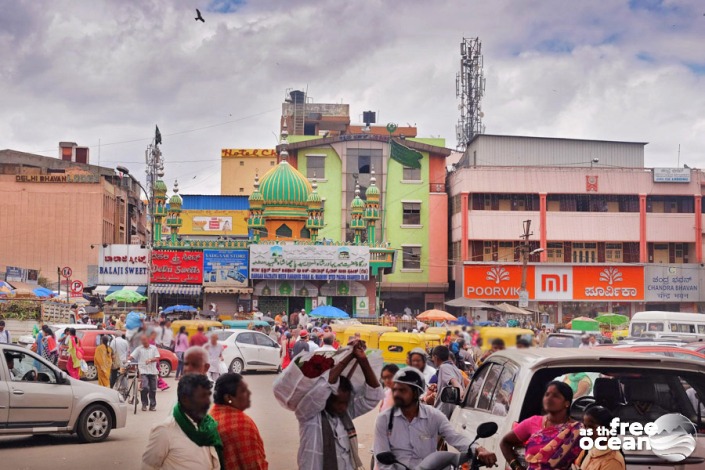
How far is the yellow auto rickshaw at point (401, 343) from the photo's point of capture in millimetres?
22766

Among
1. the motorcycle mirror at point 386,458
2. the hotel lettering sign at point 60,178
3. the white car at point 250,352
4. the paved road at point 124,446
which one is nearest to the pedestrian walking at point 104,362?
the paved road at point 124,446

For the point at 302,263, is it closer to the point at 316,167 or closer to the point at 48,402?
the point at 316,167

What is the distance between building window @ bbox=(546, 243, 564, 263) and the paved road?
41250 millimetres

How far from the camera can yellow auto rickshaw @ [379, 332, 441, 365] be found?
22.8m

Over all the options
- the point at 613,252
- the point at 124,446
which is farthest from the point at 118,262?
the point at 124,446

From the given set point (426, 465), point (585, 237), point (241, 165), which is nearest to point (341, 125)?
A: point (241, 165)

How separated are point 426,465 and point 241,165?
6886 centimetres

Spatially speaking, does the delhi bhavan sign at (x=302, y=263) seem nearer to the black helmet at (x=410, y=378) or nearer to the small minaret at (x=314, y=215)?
the small minaret at (x=314, y=215)

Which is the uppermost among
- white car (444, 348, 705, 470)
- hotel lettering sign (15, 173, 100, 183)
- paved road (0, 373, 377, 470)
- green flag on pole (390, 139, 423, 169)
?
green flag on pole (390, 139, 423, 169)

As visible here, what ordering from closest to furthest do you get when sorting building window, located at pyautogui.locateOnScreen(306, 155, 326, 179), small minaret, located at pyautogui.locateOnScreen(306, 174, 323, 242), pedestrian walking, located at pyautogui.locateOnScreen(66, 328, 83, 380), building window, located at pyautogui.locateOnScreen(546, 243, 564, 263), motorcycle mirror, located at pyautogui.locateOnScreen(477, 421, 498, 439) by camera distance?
1. motorcycle mirror, located at pyautogui.locateOnScreen(477, 421, 498, 439)
2. pedestrian walking, located at pyautogui.locateOnScreen(66, 328, 83, 380)
3. small minaret, located at pyautogui.locateOnScreen(306, 174, 323, 242)
4. building window, located at pyautogui.locateOnScreen(546, 243, 564, 263)
5. building window, located at pyautogui.locateOnScreen(306, 155, 326, 179)

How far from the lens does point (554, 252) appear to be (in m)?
56.2

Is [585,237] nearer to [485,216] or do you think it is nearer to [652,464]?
[485,216]

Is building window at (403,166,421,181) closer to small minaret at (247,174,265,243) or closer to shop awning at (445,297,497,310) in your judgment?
small minaret at (247,174,265,243)

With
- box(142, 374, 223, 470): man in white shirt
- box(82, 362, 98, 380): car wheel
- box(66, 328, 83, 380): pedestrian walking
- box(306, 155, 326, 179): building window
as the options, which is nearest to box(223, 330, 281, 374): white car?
box(66, 328, 83, 380): pedestrian walking
